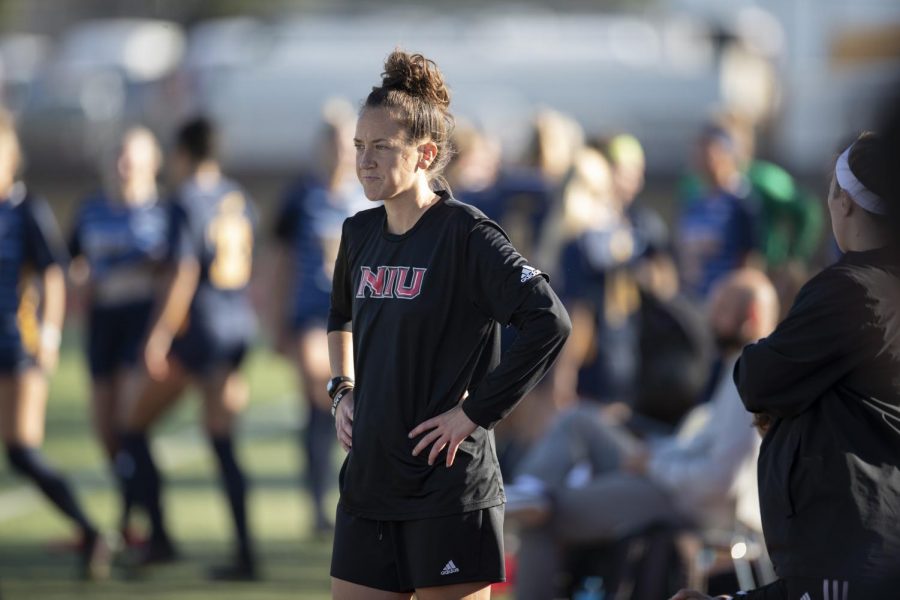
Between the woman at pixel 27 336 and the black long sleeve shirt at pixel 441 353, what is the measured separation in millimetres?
3626

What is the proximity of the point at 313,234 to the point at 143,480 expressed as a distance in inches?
67.1

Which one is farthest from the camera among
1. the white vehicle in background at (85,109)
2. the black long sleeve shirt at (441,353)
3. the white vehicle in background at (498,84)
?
the white vehicle in background at (85,109)

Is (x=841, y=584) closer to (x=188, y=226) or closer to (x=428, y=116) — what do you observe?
(x=428, y=116)

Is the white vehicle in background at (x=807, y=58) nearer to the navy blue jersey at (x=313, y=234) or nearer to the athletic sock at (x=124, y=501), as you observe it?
the navy blue jersey at (x=313, y=234)

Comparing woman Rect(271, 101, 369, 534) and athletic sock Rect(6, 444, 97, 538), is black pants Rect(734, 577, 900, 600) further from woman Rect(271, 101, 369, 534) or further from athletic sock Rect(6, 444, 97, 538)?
woman Rect(271, 101, 369, 534)

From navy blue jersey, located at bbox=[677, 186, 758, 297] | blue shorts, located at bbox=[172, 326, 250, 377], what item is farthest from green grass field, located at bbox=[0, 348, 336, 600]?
navy blue jersey, located at bbox=[677, 186, 758, 297]

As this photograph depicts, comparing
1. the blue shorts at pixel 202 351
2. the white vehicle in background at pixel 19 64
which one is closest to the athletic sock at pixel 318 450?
the blue shorts at pixel 202 351

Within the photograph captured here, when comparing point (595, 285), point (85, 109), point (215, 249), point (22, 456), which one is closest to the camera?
point (22, 456)

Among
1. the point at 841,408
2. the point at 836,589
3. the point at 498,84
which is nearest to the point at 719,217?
the point at 841,408

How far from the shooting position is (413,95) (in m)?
3.51

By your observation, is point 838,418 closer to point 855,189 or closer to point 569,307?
point 855,189

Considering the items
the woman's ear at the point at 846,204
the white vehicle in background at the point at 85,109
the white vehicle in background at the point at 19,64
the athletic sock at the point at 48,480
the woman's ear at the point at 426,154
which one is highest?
the white vehicle in background at the point at 19,64

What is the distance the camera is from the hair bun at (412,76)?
3.50 meters

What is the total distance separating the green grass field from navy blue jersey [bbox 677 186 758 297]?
2817 mm
